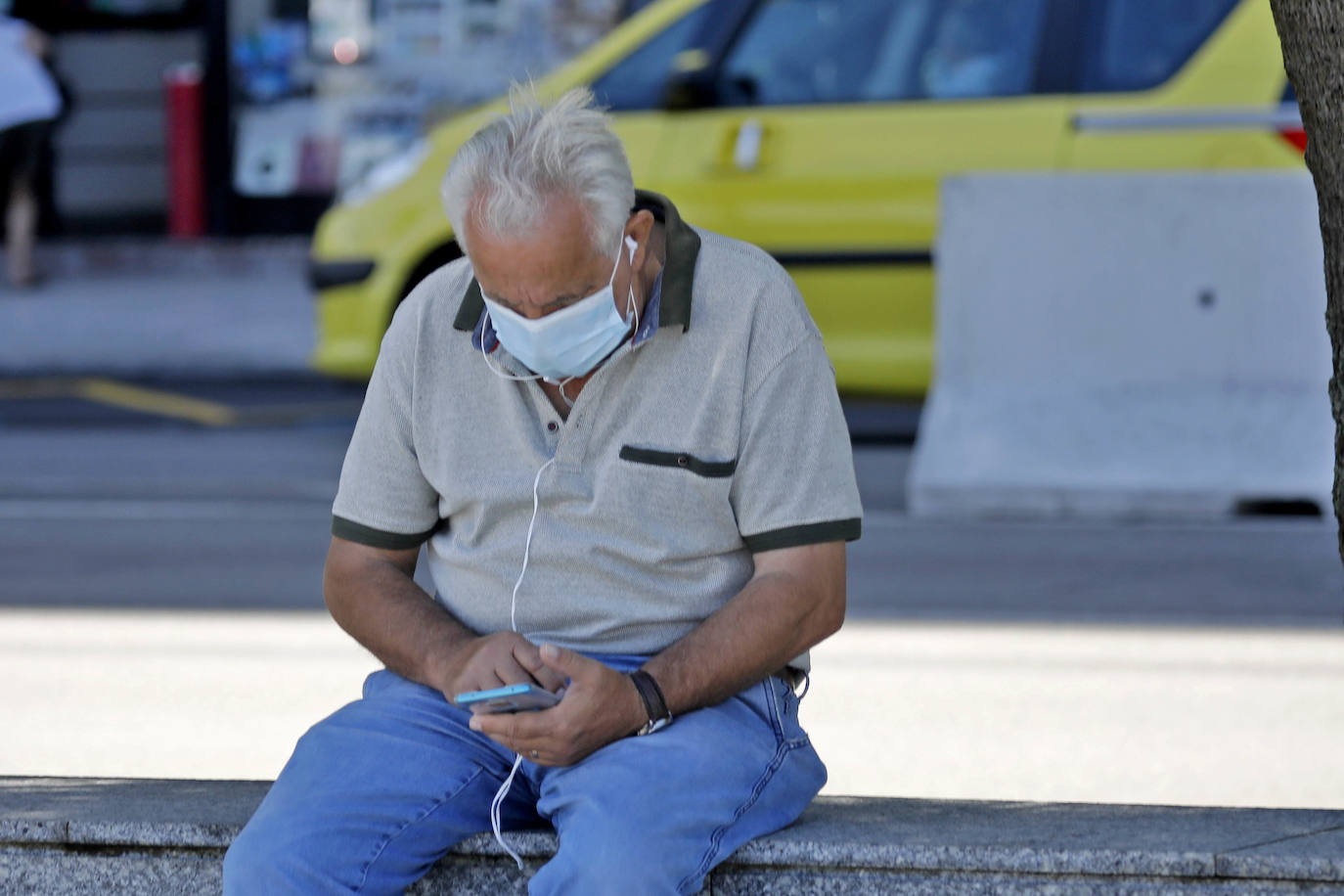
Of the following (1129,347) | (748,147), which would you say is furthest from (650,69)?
(1129,347)

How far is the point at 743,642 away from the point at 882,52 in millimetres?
5453

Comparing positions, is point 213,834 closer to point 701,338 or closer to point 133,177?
point 701,338

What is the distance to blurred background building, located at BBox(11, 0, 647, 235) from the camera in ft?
42.9

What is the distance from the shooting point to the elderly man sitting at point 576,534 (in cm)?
258

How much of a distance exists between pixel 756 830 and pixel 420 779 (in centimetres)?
43

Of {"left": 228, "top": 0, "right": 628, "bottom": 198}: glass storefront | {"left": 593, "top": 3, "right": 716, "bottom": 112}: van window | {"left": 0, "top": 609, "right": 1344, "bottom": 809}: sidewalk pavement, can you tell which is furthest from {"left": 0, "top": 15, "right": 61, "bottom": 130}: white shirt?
{"left": 0, "top": 609, "right": 1344, "bottom": 809}: sidewalk pavement

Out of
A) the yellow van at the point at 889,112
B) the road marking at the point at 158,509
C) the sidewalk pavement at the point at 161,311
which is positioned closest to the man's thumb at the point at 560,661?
the road marking at the point at 158,509

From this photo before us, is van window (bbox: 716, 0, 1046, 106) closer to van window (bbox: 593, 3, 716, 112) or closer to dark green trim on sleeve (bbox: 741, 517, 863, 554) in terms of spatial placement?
van window (bbox: 593, 3, 716, 112)

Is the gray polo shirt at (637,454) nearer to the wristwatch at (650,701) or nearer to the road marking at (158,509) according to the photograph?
the wristwatch at (650,701)

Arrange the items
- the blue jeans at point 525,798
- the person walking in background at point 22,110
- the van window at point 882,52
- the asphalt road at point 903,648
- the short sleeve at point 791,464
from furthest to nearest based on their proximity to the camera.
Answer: the person walking in background at point 22,110
the van window at point 882,52
the asphalt road at point 903,648
the short sleeve at point 791,464
the blue jeans at point 525,798

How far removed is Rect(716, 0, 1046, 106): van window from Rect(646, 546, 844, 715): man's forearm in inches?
207

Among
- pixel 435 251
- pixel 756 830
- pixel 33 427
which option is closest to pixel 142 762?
pixel 756 830

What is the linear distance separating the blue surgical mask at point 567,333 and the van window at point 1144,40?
5.23m

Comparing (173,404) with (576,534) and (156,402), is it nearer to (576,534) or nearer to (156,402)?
(156,402)
